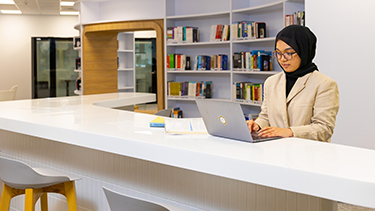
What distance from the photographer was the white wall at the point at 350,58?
3375mm

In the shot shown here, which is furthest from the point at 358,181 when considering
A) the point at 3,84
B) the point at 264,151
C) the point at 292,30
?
the point at 3,84

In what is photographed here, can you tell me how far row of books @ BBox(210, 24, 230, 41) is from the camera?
5.60 m

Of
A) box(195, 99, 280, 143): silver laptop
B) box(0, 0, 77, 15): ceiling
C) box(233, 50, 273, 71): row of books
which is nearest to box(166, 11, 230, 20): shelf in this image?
box(233, 50, 273, 71): row of books

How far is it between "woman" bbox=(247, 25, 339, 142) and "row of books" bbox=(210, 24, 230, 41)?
3.38m

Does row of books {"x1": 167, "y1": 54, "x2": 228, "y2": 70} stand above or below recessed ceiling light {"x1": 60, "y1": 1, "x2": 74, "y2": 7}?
below

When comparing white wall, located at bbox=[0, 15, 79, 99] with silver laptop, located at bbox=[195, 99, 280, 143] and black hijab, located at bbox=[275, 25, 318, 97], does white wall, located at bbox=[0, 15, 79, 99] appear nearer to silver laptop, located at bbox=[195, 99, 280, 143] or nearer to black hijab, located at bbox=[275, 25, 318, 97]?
black hijab, located at bbox=[275, 25, 318, 97]

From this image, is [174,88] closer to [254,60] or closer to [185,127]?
[254,60]


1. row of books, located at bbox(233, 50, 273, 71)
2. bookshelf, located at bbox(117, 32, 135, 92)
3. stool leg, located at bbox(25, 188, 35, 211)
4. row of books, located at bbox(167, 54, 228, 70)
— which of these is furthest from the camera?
bookshelf, located at bbox(117, 32, 135, 92)

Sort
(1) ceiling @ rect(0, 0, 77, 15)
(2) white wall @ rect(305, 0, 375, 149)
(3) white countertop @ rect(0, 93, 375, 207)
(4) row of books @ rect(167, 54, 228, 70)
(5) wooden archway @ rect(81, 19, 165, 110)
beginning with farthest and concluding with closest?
(1) ceiling @ rect(0, 0, 77, 15) < (5) wooden archway @ rect(81, 19, 165, 110) < (4) row of books @ rect(167, 54, 228, 70) < (2) white wall @ rect(305, 0, 375, 149) < (3) white countertop @ rect(0, 93, 375, 207)

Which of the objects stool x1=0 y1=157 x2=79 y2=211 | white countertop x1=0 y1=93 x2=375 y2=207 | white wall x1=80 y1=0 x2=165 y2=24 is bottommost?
stool x1=0 y1=157 x2=79 y2=211

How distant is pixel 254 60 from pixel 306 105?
319 cm

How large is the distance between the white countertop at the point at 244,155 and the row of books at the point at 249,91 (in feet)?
10.4

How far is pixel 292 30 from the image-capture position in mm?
2137

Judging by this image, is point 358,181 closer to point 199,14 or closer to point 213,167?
point 213,167
